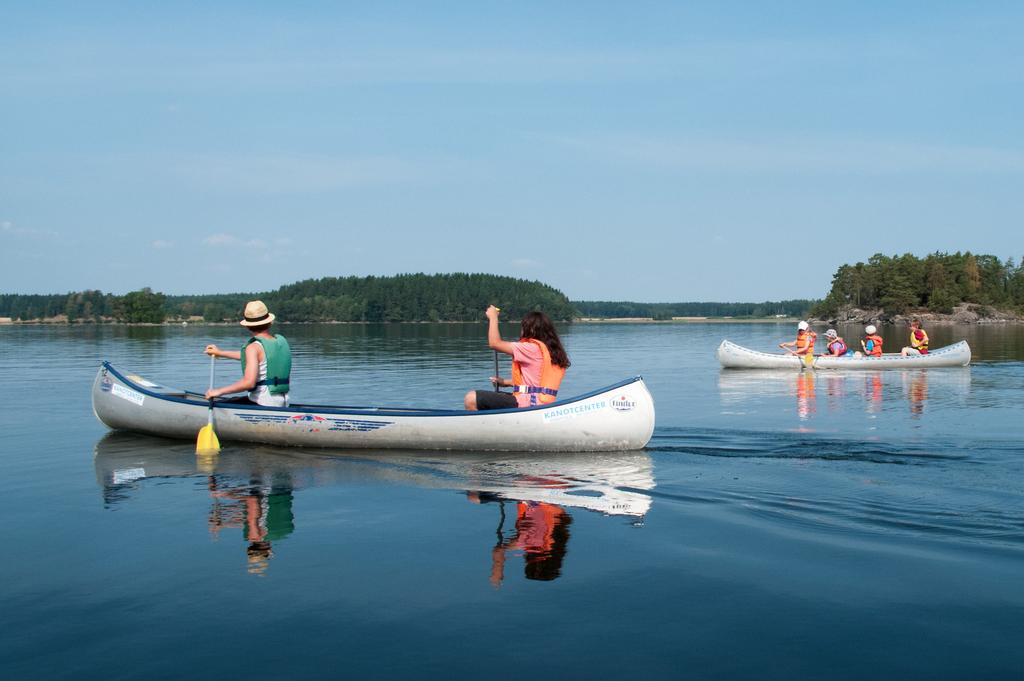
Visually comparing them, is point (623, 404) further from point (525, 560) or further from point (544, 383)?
point (525, 560)

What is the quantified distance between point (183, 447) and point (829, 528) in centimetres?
995

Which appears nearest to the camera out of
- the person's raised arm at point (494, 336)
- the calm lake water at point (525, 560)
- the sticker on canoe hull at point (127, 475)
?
the calm lake water at point (525, 560)

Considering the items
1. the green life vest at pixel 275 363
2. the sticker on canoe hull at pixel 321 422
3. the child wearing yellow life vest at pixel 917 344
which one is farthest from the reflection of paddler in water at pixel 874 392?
the green life vest at pixel 275 363

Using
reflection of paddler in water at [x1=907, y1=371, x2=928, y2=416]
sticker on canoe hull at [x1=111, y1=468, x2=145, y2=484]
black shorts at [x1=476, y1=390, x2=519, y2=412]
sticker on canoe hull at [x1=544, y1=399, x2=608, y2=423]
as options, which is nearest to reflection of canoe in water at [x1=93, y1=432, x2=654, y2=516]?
sticker on canoe hull at [x1=111, y1=468, x2=145, y2=484]

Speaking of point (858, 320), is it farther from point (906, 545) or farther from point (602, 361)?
point (906, 545)

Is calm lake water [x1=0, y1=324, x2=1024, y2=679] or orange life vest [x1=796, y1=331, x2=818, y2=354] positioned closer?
calm lake water [x1=0, y1=324, x2=1024, y2=679]

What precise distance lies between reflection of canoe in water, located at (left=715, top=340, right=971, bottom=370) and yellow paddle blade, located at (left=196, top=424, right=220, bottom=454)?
2247cm

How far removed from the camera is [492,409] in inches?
497

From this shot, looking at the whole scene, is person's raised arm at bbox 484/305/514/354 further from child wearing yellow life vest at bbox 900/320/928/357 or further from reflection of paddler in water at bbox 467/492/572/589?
child wearing yellow life vest at bbox 900/320/928/357

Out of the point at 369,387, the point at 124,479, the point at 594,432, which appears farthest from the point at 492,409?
the point at 369,387

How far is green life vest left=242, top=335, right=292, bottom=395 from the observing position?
527 inches

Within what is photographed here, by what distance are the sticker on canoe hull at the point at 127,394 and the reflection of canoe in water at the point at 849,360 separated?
22.2 metres

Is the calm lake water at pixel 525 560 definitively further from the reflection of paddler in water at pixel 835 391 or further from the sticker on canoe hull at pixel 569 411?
the reflection of paddler in water at pixel 835 391

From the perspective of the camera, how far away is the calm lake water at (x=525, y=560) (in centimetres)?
556
